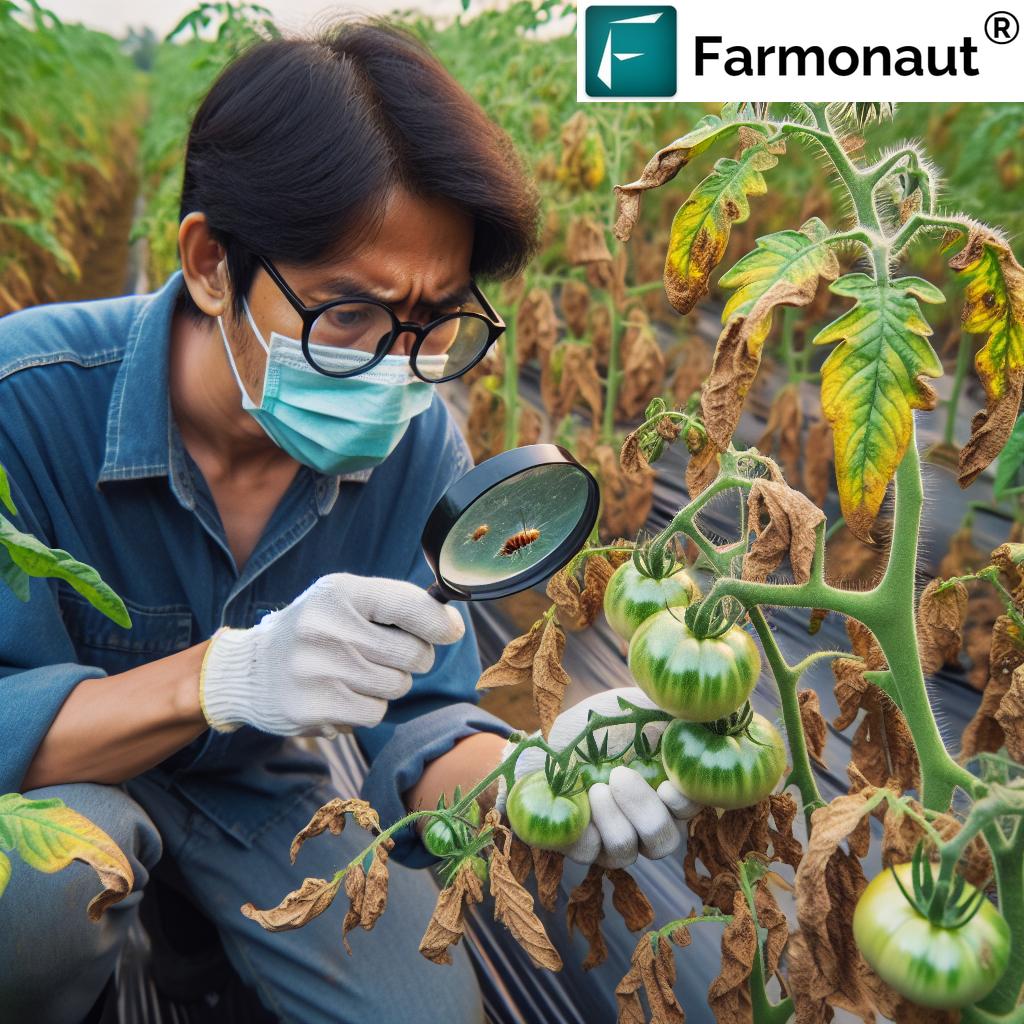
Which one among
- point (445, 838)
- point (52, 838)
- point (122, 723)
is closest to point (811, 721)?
point (445, 838)

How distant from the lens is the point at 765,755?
41.9 inches

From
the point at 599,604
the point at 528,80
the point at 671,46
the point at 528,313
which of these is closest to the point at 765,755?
the point at 599,604

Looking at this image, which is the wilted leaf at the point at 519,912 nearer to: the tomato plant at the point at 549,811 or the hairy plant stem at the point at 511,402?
the tomato plant at the point at 549,811

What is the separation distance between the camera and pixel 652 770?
4.01 ft

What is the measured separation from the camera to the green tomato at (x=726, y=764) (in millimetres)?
1055

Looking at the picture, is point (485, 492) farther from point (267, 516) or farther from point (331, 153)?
point (267, 516)

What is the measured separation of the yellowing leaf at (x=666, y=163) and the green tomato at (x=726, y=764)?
1.57ft

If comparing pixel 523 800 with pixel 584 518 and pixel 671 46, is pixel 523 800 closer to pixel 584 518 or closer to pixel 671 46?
pixel 584 518

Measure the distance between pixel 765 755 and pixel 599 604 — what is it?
0.93ft

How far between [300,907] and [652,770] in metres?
0.39

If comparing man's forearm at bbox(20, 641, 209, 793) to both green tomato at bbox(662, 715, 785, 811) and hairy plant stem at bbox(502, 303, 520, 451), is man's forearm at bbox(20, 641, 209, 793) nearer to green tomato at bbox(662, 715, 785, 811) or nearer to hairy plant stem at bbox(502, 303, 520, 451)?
green tomato at bbox(662, 715, 785, 811)

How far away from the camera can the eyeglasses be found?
157 centimetres

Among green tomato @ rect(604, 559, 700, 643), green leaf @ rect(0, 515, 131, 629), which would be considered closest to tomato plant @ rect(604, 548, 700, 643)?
green tomato @ rect(604, 559, 700, 643)

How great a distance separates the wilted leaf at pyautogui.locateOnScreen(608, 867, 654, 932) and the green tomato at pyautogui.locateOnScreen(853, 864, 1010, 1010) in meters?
0.44
